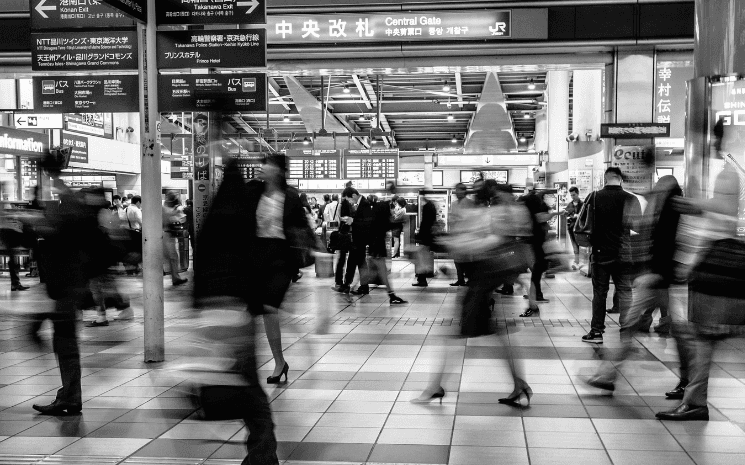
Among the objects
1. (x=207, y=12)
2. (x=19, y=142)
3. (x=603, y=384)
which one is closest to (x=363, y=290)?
(x=207, y=12)

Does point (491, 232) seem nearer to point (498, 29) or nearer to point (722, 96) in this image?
point (722, 96)

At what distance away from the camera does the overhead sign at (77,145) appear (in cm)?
2164

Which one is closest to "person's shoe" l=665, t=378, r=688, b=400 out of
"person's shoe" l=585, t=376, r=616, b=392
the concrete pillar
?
"person's shoe" l=585, t=376, r=616, b=392

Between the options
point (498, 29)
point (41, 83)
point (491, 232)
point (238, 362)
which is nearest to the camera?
point (238, 362)

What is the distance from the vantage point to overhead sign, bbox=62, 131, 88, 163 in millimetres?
21642

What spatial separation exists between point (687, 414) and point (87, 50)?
584 cm

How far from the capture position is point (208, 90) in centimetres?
782

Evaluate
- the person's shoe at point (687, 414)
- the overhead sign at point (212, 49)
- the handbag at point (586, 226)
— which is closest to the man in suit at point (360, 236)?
the handbag at point (586, 226)

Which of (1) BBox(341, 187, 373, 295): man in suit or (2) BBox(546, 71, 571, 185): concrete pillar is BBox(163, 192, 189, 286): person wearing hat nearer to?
(1) BBox(341, 187, 373, 295): man in suit

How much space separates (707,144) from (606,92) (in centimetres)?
310

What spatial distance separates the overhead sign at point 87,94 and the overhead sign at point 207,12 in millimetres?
658

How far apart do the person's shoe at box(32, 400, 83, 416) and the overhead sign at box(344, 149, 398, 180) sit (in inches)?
556

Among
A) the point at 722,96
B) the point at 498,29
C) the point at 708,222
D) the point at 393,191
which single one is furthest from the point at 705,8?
the point at 393,191

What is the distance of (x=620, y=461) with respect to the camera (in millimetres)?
4301
